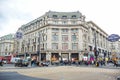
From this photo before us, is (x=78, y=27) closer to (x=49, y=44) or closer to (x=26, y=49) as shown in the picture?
(x=49, y=44)

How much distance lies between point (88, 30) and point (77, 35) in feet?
32.9

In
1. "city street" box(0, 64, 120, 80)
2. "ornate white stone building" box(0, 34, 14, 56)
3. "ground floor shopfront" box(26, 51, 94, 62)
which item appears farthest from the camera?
"ornate white stone building" box(0, 34, 14, 56)

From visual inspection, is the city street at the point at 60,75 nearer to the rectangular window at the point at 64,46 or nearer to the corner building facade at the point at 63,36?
the corner building facade at the point at 63,36

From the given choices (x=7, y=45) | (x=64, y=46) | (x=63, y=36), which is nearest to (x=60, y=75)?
(x=64, y=46)

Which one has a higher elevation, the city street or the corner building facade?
the corner building facade

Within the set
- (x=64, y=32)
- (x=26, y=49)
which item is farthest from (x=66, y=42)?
(x=26, y=49)

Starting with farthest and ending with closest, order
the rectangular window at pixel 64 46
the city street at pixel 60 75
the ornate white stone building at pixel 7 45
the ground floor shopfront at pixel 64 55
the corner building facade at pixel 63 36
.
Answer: the ornate white stone building at pixel 7 45 → the rectangular window at pixel 64 46 → the corner building facade at pixel 63 36 → the ground floor shopfront at pixel 64 55 → the city street at pixel 60 75

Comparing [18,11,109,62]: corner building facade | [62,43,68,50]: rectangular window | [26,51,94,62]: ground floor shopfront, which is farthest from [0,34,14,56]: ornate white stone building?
[62,43,68,50]: rectangular window

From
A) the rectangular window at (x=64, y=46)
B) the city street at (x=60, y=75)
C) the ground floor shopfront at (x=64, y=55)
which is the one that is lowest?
the city street at (x=60, y=75)

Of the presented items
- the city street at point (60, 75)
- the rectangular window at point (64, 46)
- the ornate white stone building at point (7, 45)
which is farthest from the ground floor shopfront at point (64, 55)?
the ornate white stone building at point (7, 45)

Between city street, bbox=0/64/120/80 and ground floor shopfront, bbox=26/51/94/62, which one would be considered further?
ground floor shopfront, bbox=26/51/94/62

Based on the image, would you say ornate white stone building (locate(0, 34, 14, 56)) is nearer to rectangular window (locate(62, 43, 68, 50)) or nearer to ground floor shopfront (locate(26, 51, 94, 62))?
ground floor shopfront (locate(26, 51, 94, 62))

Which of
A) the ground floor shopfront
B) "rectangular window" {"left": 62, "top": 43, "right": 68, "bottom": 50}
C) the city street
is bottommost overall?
the city street

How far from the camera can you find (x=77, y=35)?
241 ft
